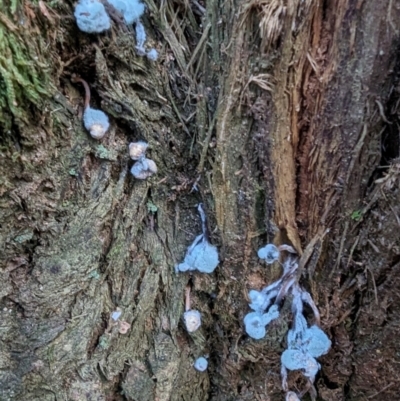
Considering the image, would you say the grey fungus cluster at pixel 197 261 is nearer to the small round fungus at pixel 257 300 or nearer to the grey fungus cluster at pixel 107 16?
the small round fungus at pixel 257 300

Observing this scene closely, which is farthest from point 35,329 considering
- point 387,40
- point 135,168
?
point 387,40

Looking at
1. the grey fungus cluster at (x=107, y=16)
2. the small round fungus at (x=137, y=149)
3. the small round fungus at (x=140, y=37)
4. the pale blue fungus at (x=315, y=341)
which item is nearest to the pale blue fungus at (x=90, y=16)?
the grey fungus cluster at (x=107, y=16)

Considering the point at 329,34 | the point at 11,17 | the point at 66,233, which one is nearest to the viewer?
the point at 11,17

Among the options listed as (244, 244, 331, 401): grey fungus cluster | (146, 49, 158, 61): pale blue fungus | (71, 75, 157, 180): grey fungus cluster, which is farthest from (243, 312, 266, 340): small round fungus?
(146, 49, 158, 61): pale blue fungus

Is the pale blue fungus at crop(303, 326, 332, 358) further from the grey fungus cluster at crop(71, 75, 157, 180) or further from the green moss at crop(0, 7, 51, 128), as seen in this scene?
the green moss at crop(0, 7, 51, 128)

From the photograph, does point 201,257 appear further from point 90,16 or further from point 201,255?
point 90,16

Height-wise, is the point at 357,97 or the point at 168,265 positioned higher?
the point at 357,97

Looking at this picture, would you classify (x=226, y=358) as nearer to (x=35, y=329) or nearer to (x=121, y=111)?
(x=35, y=329)

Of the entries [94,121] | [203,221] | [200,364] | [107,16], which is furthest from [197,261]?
[107,16]

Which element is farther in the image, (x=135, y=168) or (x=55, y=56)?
(x=135, y=168)
